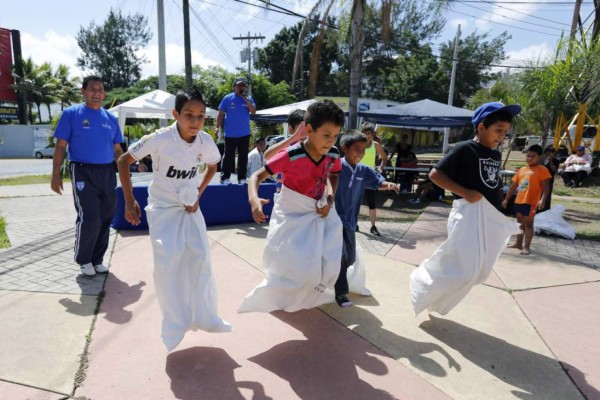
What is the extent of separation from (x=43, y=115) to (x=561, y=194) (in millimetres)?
54663

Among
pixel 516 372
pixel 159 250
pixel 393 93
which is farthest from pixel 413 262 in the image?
pixel 393 93

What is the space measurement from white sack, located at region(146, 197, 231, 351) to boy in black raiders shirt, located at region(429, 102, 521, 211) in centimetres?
181

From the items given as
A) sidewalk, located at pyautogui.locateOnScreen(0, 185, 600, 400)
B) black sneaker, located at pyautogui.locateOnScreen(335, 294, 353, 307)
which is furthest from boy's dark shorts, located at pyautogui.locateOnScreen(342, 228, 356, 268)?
sidewalk, located at pyautogui.locateOnScreen(0, 185, 600, 400)

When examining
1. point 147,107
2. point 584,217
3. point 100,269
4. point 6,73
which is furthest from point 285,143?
point 6,73

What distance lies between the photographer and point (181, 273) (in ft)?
9.29

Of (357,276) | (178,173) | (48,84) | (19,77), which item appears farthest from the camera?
(48,84)

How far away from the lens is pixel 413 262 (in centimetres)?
534

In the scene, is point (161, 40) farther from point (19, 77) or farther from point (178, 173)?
point (19, 77)

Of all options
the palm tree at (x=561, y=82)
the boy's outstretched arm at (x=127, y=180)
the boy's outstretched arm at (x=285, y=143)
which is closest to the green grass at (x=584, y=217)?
the palm tree at (x=561, y=82)

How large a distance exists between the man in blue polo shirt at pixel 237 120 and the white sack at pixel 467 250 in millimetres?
4272

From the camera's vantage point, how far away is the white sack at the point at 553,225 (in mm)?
6973

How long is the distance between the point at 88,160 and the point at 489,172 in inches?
138

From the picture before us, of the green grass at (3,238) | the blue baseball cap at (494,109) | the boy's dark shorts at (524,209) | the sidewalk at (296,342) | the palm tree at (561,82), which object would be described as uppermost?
the palm tree at (561,82)

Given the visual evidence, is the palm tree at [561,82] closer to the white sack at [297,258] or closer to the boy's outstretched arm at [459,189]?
the boy's outstretched arm at [459,189]
